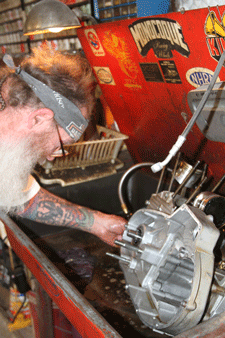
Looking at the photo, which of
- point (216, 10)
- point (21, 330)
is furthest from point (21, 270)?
point (216, 10)

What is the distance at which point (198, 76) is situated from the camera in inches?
41.1

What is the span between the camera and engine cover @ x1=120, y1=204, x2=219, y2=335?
84cm

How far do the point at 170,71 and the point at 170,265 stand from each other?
711 mm

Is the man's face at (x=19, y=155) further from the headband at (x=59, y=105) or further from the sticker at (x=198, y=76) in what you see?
the sticker at (x=198, y=76)

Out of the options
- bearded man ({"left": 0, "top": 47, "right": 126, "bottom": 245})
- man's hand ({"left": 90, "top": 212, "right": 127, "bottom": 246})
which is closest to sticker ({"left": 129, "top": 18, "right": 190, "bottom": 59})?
bearded man ({"left": 0, "top": 47, "right": 126, "bottom": 245})

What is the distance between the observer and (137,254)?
1131 mm

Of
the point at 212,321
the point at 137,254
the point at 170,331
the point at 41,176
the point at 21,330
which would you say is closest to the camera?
the point at 212,321

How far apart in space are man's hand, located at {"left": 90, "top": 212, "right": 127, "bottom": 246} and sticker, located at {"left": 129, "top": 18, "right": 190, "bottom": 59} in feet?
2.43

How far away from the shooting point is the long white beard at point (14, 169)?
4.07ft

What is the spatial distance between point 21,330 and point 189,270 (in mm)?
1602

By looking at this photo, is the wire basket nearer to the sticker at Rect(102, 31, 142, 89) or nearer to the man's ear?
the sticker at Rect(102, 31, 142, 89)

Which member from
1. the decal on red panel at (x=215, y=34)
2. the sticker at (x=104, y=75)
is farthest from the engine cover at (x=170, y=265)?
the sticker at (x=104, y=75)

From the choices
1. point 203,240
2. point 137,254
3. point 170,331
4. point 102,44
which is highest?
point 102,44

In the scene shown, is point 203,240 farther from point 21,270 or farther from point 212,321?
point 21,270
